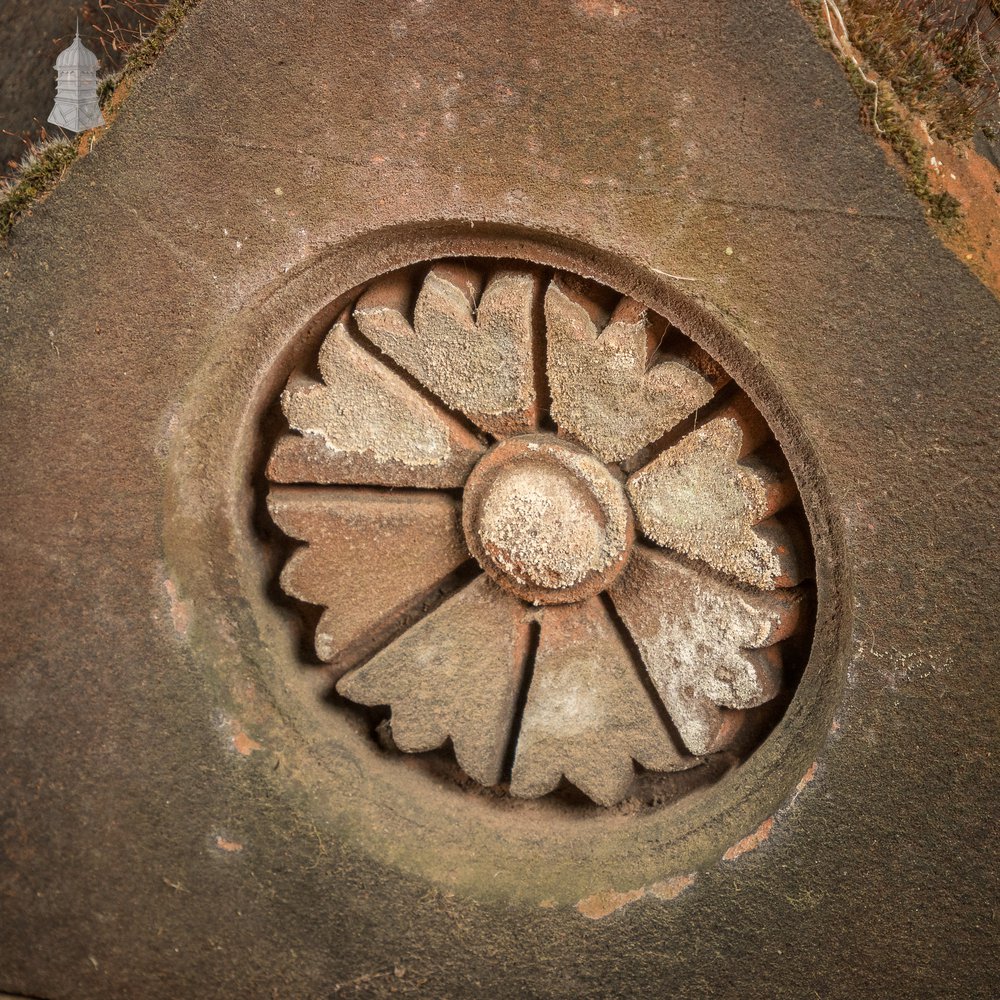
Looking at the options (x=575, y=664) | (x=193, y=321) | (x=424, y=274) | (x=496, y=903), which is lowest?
(x=496, y=903)

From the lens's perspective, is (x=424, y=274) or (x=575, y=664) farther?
(x=575, y=664)

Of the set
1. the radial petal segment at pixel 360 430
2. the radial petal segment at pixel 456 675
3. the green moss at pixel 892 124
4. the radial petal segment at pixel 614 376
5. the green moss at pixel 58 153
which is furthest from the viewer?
the radial petal segment at pixel 456 675

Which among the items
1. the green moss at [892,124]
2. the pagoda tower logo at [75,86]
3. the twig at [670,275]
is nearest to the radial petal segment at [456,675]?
the twig at [670,275]

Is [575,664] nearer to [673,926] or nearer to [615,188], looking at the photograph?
[673,926]

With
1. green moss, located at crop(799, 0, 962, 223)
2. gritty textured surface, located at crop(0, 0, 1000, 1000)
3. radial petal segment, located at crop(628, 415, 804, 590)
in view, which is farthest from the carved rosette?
green moss, located at crop(799, 0, 962, 223)

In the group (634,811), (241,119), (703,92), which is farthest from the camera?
(634,811)

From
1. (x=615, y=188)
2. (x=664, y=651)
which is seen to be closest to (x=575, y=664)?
(x=664, y=651)

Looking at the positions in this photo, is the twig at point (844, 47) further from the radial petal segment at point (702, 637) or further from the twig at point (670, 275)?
the radial petal segment at point (702, 637)
